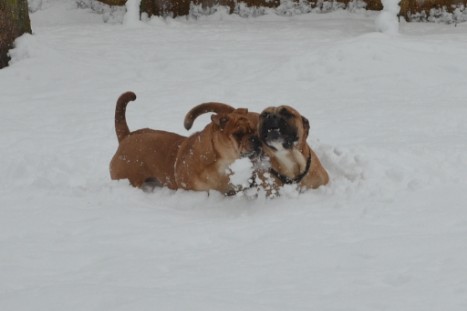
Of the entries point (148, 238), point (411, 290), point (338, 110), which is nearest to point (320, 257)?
point (411, 290)

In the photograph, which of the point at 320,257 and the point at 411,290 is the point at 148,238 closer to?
the point at 320,257

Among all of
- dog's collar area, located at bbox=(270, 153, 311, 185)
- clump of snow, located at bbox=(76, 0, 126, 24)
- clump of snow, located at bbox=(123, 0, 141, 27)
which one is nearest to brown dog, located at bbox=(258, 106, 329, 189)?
dog's collar area, located at bbox=(270, 153, 311, 185)

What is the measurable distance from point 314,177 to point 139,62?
7238 millimetres

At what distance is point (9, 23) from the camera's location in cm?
1216

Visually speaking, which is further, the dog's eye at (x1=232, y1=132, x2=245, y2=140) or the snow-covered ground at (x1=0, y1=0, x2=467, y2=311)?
the dog's eye at (x1=232, y1=132, x2=245, y2=140)

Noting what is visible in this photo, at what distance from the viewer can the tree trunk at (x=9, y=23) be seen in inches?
472

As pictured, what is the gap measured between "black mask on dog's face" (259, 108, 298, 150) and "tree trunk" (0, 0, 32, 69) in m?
7.81

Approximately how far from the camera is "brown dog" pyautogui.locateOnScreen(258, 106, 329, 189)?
5305 millimetres

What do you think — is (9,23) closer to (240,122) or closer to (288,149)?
(240,122)

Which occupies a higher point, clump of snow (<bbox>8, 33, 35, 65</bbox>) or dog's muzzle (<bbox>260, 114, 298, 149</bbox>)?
dog's muzzle (<bbox>260, 114, 298, 149</bbox>)

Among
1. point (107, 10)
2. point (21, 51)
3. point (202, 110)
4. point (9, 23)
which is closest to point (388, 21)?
point (21, 51)

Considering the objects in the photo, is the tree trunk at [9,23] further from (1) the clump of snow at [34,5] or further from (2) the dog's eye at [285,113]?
(2) the dog's eye at [285,113]

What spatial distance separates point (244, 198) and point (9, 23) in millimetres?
7874

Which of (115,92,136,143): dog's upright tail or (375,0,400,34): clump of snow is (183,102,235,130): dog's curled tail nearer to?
(115,92,136,143): dog's upright tail
